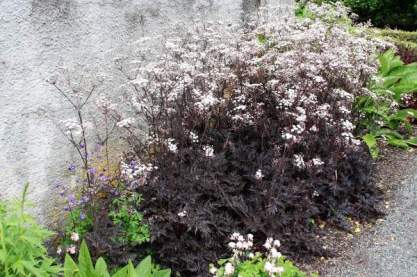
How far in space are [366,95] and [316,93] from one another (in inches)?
25.9

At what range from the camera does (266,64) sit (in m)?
4.66

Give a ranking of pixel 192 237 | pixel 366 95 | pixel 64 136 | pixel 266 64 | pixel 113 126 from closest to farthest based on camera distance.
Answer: pixel 192 237, pixel 64 136, pixel 113 126, pixel 266 64, pixel 366 95

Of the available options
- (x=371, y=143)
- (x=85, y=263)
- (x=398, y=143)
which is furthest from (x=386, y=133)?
(x=85, y=263)

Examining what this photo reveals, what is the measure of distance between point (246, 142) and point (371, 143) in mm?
1440

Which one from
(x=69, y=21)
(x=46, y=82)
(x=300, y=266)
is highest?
(x=69, y=21)

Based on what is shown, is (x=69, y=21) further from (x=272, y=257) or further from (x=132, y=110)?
(x=272, y=257)

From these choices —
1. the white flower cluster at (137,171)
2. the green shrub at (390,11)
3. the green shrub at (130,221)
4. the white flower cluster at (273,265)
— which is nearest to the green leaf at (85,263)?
the green shrub at (130,221)

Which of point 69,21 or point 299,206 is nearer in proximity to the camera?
point 69,21

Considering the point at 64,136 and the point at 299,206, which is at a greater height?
the point at 64,136

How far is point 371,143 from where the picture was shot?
16.8ft

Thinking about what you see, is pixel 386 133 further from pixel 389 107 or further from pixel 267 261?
pixel 267 261

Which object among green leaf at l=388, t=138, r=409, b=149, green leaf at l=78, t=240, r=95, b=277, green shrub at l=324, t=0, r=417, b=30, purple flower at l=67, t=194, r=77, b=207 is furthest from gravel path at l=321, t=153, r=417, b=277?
green shrub at l=324, t=0, r=417, b=30

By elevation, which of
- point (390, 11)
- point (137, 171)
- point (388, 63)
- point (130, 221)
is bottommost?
point (390, 11)

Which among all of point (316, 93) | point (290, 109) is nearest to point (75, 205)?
point (290, 109)
